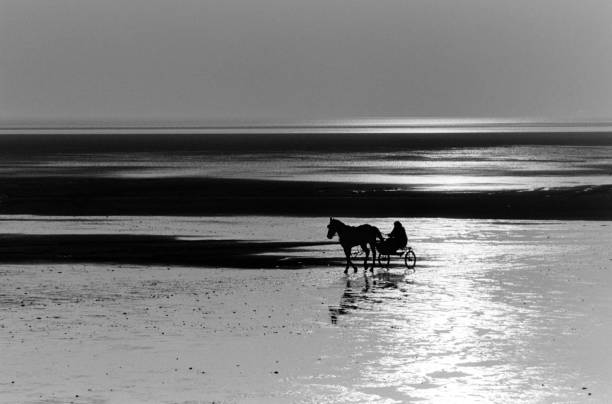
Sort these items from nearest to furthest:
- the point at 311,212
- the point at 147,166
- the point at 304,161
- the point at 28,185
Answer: the point at 311,212 < the point at 28,185 < the point at 147,166 < the point at 304,161

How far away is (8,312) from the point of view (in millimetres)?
18812

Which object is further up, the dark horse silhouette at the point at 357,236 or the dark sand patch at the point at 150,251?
the dark horse silhouette at the point at 357,236

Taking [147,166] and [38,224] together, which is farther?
[147,166]

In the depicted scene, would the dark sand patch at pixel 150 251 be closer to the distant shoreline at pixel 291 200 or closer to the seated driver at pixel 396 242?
the seated driver at pixel 396 242

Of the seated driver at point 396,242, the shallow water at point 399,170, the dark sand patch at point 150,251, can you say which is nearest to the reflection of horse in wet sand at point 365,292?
the seated driver at point 396,242

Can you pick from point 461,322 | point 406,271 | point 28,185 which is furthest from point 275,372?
point 28,185

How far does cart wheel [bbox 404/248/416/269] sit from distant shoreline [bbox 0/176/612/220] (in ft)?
41.1

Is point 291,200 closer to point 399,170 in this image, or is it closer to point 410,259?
point 410,259

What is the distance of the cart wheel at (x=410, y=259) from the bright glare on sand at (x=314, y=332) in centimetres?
28

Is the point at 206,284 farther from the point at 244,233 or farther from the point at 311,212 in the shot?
the point at 311,212

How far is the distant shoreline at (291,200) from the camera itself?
1588 inches

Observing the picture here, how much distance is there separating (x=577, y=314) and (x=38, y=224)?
23033 millimetres

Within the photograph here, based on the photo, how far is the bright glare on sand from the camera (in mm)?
13477

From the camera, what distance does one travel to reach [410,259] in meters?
25.0
